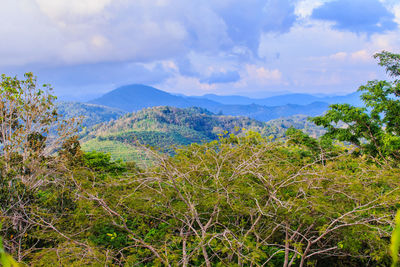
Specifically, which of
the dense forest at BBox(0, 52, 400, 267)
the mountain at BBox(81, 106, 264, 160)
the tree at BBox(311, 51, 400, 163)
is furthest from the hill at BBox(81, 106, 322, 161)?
the dense forest at BBox(0, 52, 400, 267)

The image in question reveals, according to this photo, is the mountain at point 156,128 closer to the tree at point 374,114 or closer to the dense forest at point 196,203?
the tree at point 374,114

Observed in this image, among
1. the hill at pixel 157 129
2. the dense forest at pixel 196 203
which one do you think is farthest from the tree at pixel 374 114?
the hill at pixel 157 129

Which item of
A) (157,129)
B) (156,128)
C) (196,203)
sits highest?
(196,203)

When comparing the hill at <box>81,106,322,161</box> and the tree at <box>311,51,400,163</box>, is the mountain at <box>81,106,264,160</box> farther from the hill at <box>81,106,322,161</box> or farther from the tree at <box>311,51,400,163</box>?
the tree at <box>311,51,400,163</box>

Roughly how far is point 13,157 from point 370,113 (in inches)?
644

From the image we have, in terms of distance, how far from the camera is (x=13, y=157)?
753cm

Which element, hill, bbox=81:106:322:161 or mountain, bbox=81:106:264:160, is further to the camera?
mountain, bbox=81:106:264:160

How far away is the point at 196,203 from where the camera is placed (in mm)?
4469

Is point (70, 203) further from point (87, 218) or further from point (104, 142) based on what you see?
point (104, 142)

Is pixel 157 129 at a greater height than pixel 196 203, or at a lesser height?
lesser

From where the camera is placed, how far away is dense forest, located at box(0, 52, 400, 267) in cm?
389

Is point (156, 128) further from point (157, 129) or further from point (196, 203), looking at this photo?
point (196, 203)

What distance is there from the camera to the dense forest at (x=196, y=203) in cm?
389

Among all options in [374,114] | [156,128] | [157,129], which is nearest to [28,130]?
[374,114]
